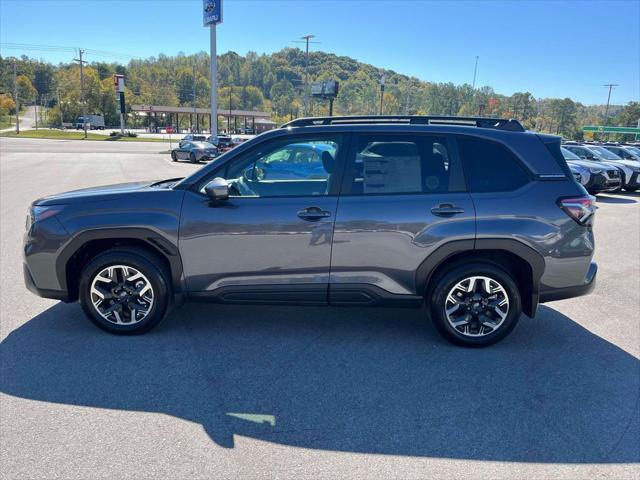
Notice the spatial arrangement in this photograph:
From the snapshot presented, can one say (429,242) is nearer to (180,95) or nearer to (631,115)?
(631,115)

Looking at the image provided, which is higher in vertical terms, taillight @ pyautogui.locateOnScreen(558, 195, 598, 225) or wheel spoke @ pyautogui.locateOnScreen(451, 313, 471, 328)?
taillight @ pyautogui.locateOnScreen(558, 195, 598, 225)

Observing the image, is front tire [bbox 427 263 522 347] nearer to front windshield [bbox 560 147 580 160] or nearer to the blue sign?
front windshield [bbox 560 147 580 160]

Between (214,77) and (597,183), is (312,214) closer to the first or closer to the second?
(597,183)

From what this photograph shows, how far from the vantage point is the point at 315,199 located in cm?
390

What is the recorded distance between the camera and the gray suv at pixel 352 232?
3.88 m

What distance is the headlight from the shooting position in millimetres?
4062

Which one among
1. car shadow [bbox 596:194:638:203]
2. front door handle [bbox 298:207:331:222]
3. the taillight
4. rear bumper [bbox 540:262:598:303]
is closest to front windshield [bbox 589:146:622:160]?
car shadow [bbox 596:194:638:203]

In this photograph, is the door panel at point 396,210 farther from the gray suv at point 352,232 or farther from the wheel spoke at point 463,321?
the wheel spoke at point 463,321

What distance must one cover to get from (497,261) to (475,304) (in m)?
0.44

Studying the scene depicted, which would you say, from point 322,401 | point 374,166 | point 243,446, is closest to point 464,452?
point 322,401

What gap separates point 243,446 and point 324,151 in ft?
7.97

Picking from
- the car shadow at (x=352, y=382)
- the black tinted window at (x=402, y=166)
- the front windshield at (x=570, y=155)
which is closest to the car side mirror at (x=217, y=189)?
the black tinted window at (x=402, y=166)

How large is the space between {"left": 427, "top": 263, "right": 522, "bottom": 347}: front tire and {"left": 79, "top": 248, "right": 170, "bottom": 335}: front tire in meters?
2.31

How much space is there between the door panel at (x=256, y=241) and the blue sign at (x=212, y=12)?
2988 centimetres
